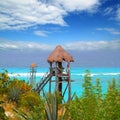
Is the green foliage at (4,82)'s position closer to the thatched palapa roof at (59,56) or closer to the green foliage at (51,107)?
the thatched palapa roof at (59,56)

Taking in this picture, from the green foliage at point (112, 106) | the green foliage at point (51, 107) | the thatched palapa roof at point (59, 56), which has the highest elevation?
the thatched palapa roof at point (59, 56)

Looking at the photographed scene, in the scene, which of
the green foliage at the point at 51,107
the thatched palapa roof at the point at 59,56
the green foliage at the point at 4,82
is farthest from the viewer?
the thatched palapa roof at the point at 59,56

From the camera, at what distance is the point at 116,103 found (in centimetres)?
604

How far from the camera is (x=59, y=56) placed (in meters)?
22.7

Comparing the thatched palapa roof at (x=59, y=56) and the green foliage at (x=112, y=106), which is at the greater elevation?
the thatched palapa roof at (x=59, y=56)

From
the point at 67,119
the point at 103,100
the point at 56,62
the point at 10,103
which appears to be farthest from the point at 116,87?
the point at 56,62

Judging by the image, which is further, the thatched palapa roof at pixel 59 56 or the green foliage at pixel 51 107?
the thatched palapa roof at pixel 59 56

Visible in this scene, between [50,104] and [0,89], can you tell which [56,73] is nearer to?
[0,89]

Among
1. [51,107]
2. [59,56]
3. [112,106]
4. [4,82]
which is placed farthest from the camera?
[59,56]

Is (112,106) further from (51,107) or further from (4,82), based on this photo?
(4,82)

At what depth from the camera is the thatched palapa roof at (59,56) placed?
2259 centimetres

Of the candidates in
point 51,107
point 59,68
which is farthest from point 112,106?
point 59,68

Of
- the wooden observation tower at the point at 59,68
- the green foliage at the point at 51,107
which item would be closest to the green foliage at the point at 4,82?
the wooden observation tower at the point at 59,68

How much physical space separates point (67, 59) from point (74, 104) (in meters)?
16.4
